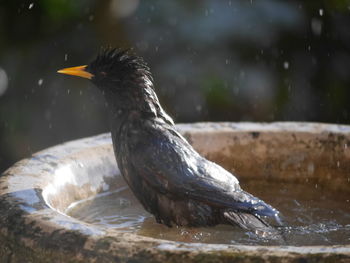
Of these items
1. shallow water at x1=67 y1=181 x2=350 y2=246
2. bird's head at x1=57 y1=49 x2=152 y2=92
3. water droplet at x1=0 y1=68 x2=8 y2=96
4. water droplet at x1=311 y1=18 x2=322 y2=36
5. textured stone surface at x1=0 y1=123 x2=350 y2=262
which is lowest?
shallow water at x1=67 y1=181 x2=350 y2=246

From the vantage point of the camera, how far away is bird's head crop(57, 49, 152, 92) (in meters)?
3.43

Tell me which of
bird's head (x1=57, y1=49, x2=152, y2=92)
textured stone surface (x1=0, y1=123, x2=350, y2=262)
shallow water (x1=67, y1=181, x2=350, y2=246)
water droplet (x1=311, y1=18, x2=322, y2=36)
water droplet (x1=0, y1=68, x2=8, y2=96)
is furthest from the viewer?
water droplet (x1=311, y1=18, x2=322, y2=36)

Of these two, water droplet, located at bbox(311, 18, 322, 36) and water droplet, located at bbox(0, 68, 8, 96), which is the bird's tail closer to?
water droplet, located at bbox(0, 68, 8, 96)

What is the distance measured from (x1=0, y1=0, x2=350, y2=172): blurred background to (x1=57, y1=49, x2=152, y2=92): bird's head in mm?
2523

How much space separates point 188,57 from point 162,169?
3049 mm

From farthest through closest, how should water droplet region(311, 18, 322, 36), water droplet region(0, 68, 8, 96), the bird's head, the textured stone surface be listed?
water droplet region(311, 18, 322, 36)
water droplet region(0, 68, 8, 96)
the bird's head
the textured stone surface

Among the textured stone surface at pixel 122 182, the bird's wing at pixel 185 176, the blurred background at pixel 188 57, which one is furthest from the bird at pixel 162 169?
the blurred background at pixel 188 57

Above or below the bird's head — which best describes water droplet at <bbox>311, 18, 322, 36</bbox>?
above

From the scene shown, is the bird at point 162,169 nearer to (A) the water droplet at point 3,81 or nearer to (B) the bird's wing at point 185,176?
(B) the bird's wing at point 185,176

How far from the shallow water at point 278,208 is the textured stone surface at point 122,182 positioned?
66 millimetres

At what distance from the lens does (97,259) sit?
229 cm

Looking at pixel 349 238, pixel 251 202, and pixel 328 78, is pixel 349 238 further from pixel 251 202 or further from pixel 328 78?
pixel 328 78

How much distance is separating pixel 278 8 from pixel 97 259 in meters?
4.22

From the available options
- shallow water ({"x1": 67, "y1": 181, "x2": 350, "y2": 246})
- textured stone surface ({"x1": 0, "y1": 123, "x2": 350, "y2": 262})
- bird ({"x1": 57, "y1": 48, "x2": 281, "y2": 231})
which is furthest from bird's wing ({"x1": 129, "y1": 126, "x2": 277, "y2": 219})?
textured stone surface ({"x1": 0, "y1": 123, "x2": 350, "y2": 262})
